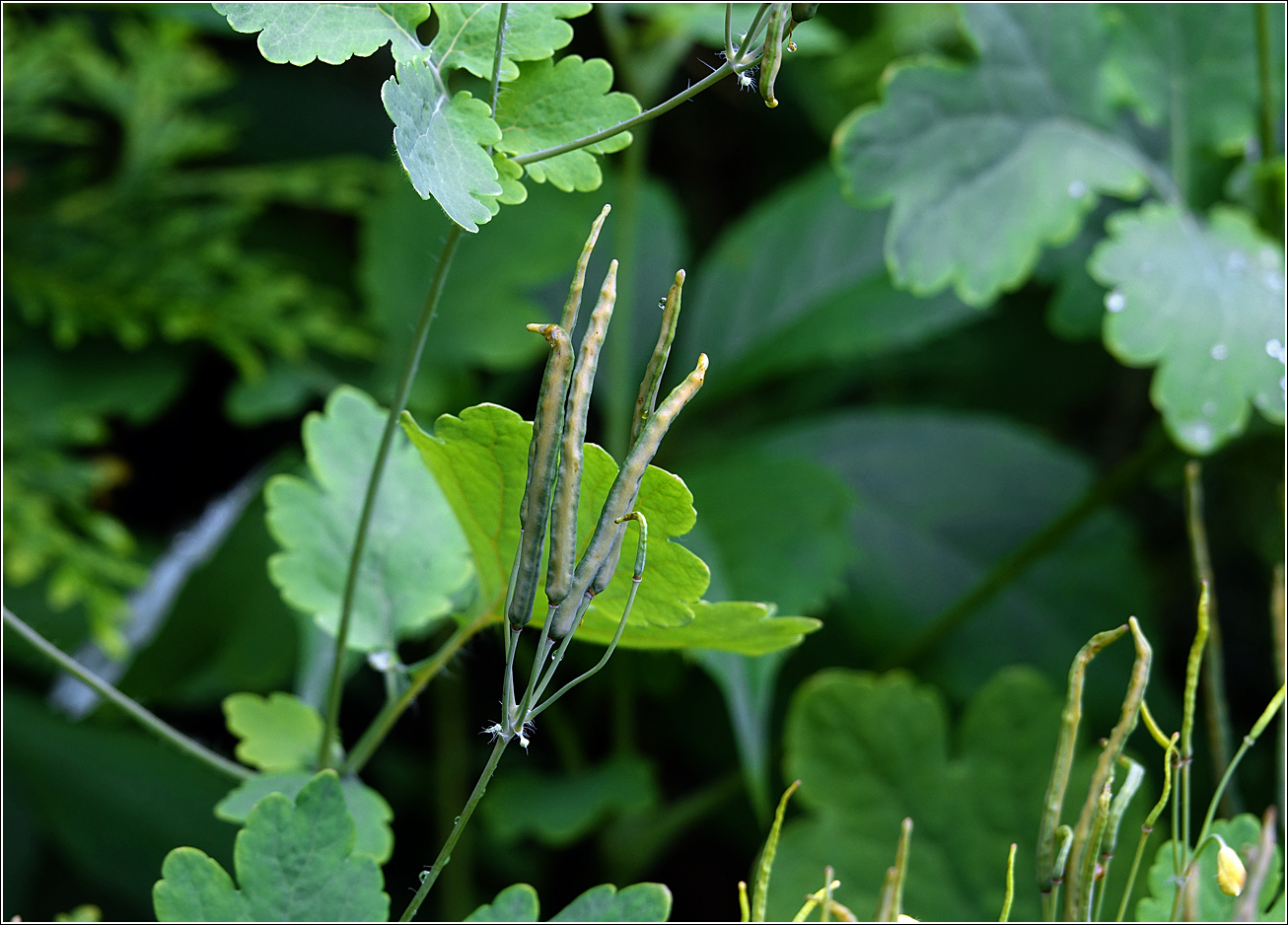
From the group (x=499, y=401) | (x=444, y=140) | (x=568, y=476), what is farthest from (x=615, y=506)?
(x=499, y=401)

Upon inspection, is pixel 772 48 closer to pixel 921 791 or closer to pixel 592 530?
pixel 592 530

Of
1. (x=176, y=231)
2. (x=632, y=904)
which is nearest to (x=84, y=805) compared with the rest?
(x=176, y=231)

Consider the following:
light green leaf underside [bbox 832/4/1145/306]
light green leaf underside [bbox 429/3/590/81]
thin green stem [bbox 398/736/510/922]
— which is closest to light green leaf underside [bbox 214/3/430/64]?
light green leaf underside [bbox 429/3/590/81]

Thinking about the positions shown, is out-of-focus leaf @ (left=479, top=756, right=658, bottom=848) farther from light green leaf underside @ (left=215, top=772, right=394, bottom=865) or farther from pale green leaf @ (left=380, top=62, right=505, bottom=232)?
pale green leaf @ (left=380, top=62, right=505, bottom=232)

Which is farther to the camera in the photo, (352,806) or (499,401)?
(499,401)

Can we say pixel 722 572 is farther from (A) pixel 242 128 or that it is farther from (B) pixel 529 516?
(A) pixel 242 128

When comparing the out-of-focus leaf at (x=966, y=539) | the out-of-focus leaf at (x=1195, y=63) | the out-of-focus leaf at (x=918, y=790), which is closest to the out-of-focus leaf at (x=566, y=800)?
the out-of-focus leaf at (x=918, y=790)
